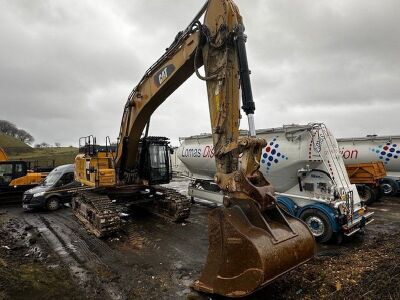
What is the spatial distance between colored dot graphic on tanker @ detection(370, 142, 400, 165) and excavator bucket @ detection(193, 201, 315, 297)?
14.0m

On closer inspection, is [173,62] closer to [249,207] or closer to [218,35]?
[218,35]

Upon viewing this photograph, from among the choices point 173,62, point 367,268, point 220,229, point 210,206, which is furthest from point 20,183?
point 367,268

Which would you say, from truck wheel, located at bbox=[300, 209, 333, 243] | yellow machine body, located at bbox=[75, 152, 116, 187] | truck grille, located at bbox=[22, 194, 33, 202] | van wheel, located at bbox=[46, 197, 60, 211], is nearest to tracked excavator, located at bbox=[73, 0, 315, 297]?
yellow machine body, located at bbox=[75, 152, 116, 187]

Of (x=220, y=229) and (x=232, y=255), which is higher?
(x=220, y=229)

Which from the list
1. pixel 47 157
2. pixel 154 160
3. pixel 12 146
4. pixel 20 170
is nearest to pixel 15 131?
pixel 12 146

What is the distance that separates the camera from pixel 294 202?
9.23m

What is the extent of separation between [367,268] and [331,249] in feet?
5.67

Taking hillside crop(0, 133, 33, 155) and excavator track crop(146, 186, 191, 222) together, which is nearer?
excavator track crop(146, 186, 191, 222)

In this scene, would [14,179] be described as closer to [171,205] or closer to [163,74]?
[171,205]

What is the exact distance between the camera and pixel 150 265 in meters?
6.77

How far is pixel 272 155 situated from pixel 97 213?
5.44m

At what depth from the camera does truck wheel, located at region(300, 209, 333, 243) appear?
8117 mm

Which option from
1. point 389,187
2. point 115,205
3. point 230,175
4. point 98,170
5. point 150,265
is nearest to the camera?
point 230,175

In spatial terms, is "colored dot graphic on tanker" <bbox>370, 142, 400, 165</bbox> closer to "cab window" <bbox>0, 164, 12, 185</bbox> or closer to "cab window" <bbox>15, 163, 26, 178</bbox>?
"cab window" <bbox>15, 163, 26, 178</bbox>
